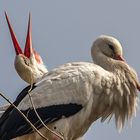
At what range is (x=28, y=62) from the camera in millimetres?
9461

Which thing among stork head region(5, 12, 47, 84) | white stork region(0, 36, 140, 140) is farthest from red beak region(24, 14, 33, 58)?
white stork region(0, 36, 140, 140)

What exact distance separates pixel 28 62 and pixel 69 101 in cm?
211

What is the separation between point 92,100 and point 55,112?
382 mm

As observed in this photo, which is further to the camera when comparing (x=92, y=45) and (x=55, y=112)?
(x=92, y=45)

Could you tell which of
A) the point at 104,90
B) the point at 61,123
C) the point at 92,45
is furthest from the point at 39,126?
the point at 92,45

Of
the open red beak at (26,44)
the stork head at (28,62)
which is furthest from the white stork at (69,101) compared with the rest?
the open red beak at (26,44)

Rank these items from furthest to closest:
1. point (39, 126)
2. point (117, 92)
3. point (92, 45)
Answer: point (92, 45) < point (117, 92) < point (39, 126)

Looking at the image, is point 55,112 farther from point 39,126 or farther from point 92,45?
point 92,45

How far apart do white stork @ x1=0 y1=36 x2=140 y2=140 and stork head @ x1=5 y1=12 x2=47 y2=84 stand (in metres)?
1.52

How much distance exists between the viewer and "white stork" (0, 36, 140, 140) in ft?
24.0

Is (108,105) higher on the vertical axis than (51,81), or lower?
lower

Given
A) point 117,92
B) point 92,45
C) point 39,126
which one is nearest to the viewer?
point 39,126

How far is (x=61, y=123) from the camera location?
7.35 m

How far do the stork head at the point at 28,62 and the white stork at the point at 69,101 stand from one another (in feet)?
4.99
